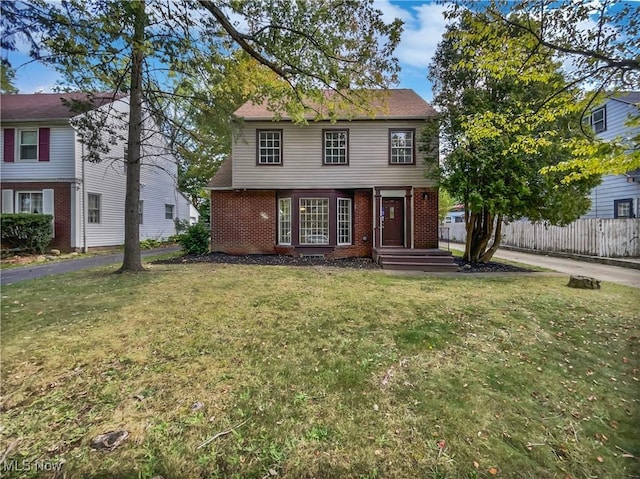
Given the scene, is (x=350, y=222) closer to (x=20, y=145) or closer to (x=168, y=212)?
(x=20, y=145)

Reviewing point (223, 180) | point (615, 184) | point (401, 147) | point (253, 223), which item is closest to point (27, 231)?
point (223, 180)

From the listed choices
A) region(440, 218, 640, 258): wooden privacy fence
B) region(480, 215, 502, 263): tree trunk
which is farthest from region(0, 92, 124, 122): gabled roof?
region(440, 218, 640, 258): wooden privacy fence

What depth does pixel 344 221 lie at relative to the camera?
1241cm

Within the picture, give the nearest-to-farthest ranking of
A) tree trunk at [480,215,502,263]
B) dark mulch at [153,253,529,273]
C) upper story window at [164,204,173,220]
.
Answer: dark mulch at [153,253,529,273] < tree trunk at [480,215,502,263] < upper story window at [164,204,173,220]

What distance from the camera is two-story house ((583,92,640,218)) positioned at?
46.6 ft

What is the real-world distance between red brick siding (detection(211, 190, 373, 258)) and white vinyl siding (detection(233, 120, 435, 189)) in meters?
0.59

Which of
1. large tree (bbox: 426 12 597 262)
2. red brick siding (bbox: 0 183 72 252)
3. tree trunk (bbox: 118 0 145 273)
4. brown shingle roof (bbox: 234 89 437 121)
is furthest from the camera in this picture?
red brick siding (bbox: 0 183 72 252)

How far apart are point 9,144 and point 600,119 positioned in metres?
27.8

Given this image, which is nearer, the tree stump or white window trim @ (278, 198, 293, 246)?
the tree stump

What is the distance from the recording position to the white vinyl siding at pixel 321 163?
12062 mm

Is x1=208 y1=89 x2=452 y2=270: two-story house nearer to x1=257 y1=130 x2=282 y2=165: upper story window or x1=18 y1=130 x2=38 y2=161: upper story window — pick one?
x1=257 y1=130 x2=282 y2=165: upper story window

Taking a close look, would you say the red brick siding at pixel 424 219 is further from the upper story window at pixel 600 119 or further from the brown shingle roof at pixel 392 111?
the upper story window at pixel 600 119

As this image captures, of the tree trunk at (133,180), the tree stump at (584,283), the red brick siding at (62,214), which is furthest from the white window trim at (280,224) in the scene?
the red brick siding at (62,214)

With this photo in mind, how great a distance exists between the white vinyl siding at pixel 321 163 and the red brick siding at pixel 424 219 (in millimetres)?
516
